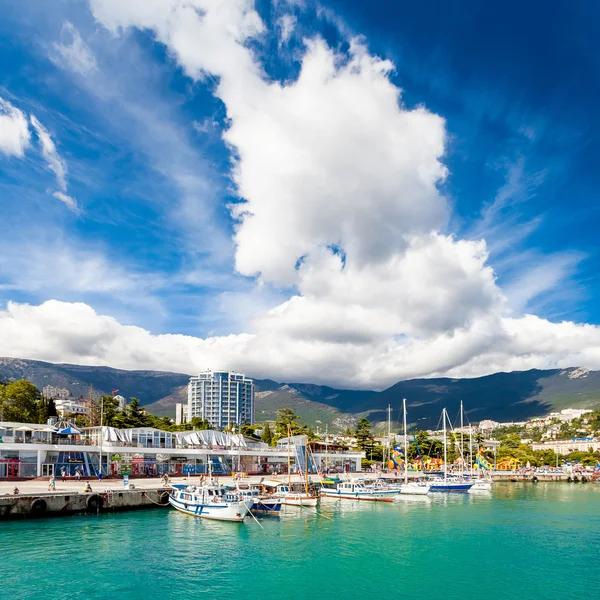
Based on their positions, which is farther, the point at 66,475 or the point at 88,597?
the point at 66,475

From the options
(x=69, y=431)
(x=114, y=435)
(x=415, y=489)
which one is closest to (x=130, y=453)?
(x=114, y=435)

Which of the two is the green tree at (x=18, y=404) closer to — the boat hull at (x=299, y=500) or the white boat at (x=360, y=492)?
the white boat at (x=360, y=492)

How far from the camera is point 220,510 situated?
61.2 m

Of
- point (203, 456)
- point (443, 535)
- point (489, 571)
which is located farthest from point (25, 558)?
point (203, 456)

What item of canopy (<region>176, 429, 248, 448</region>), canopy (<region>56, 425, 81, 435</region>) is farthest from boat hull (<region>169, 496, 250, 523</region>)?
canopy (<region>176, 429, 248, 448</region>)

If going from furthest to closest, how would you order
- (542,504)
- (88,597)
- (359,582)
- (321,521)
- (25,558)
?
(542,504) → (321,521) → (25,558) → (359,582) → (88,597)

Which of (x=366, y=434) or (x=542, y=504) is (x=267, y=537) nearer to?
(x=542, y=504)

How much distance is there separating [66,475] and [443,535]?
59399 mm

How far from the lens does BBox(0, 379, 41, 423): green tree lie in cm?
12625

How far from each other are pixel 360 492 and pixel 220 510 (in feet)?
106

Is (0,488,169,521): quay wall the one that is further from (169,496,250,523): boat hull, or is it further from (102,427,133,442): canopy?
(102,427,133,442): canopy

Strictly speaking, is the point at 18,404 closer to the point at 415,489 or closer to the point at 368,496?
the point at 368,496

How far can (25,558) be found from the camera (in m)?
42.3

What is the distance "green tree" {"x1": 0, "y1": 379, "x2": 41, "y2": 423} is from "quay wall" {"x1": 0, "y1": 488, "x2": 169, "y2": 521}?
71414mm
